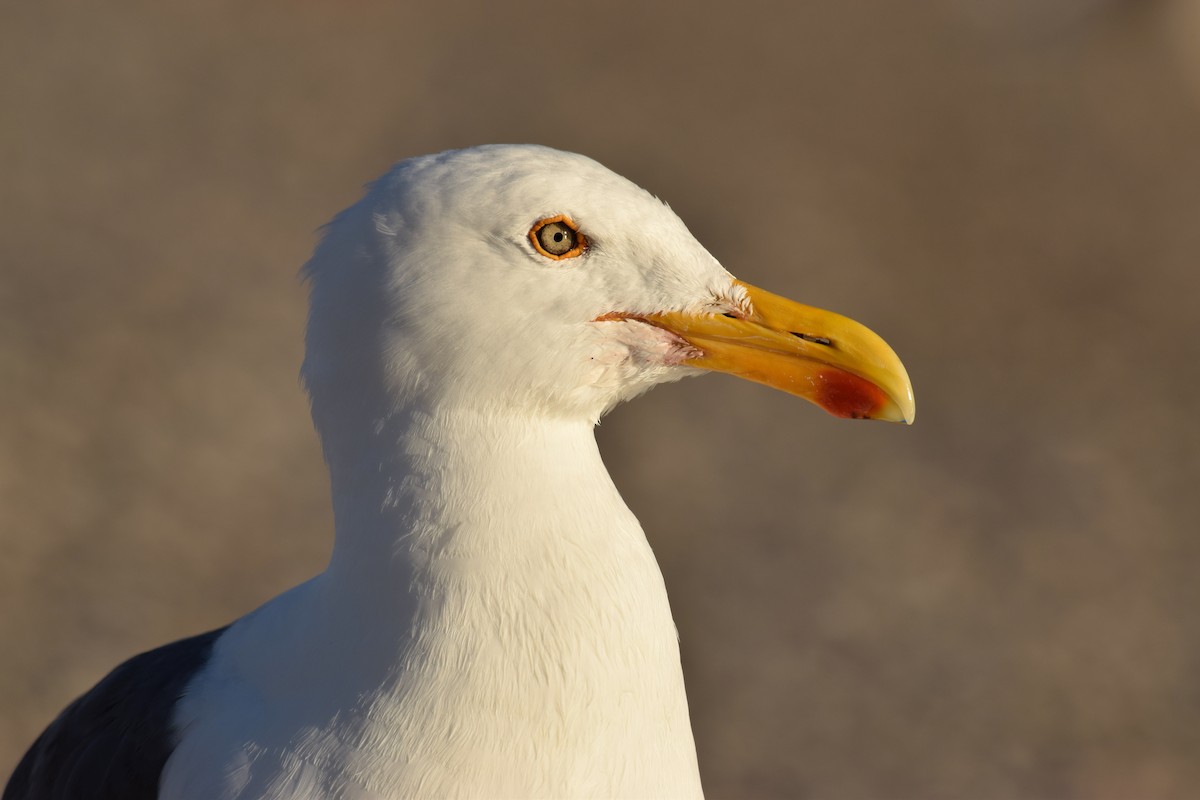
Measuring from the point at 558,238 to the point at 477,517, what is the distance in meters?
0.46

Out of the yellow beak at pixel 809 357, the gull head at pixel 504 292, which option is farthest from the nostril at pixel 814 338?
the gull head at pixel 504 292

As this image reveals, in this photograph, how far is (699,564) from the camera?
6070mm

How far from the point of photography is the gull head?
6.73ft

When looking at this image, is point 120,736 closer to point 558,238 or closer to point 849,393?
point 558,238

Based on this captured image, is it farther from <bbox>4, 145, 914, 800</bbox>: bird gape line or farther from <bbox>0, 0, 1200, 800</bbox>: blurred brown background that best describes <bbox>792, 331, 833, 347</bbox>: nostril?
<bbox>0, 0, 1200, 800</bbox>: blurred brown background

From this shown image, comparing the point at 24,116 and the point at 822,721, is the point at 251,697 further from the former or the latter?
the point at 24,116

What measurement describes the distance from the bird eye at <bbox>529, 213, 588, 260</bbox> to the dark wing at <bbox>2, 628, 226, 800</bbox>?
1050mm

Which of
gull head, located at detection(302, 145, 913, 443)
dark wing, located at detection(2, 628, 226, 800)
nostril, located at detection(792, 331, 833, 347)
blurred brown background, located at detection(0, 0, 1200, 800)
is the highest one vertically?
blurred brown background, located at detection(0, 0, 1200, 800)

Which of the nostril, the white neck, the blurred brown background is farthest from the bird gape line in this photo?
the blurred brown background

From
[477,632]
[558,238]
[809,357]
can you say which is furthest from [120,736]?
[809,357]

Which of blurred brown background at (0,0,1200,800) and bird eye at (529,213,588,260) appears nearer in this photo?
bird eye at (529,213,588,260)

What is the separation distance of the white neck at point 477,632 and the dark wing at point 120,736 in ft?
1.42

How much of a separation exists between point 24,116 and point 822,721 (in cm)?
662

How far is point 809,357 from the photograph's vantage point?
2.31 m
